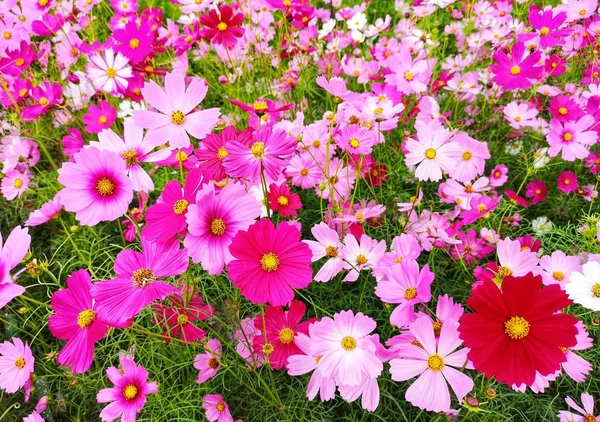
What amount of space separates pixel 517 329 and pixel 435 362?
19 centimetres

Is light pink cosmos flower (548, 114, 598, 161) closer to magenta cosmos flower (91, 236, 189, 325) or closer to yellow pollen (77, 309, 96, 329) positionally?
magenta cosmos flower (91, 236, 189, 325)

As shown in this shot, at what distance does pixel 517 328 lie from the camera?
22.5 inches

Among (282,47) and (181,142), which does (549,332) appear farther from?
(282,47)

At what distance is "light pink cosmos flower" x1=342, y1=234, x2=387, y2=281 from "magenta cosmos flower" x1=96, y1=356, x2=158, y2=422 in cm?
49

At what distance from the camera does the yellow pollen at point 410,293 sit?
2.53 feet

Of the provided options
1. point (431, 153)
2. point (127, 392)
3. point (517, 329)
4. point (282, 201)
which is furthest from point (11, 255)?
point (431, 153)

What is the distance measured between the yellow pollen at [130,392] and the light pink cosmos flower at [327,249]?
0.45 meters

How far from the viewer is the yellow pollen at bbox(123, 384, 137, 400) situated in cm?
88

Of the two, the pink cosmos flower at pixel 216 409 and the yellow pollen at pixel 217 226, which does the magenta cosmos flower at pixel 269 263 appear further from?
the pink cosmos flower at pixel 216 409

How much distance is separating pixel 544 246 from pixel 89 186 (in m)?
1.22

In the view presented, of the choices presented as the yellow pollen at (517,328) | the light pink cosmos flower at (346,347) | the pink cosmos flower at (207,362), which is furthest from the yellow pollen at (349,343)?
the pink cosmos flower at (207,362)

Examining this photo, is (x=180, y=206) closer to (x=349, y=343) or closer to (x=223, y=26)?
(x=349, y=343)

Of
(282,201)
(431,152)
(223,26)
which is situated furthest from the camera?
(223,26)

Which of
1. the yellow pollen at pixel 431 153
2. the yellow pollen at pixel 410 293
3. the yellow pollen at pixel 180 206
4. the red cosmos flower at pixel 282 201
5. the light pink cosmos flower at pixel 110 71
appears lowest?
the yellow pollen at pixel 180 206
